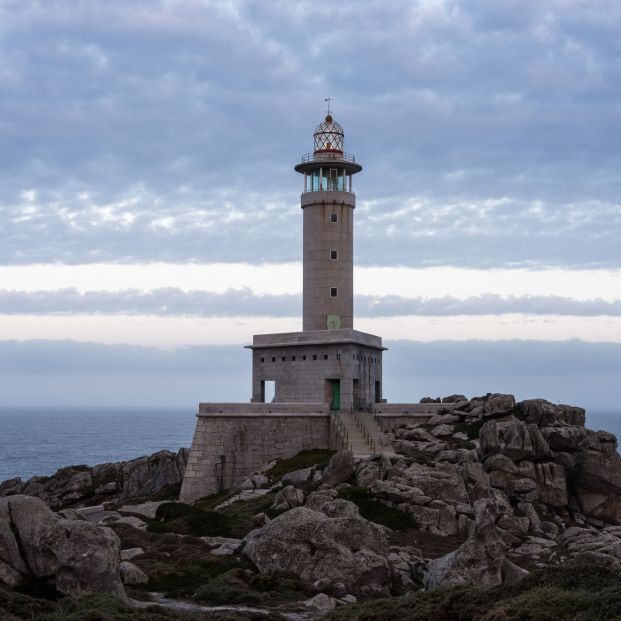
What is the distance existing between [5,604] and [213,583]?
705 centimetres

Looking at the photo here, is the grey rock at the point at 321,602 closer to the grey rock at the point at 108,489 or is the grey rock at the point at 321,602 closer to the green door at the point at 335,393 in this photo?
the green door at the point at 335,393

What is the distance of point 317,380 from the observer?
55.0 metres

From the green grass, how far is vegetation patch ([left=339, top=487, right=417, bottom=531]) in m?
6.58

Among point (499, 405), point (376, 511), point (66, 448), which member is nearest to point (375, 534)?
point (376, 511)

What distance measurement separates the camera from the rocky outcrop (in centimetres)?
5953

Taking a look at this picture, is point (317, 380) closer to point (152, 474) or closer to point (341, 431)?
point (341, 431)

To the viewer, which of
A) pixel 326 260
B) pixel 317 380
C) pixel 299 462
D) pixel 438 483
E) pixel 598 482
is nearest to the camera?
pixel 438 483

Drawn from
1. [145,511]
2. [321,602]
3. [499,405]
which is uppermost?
[499,405]

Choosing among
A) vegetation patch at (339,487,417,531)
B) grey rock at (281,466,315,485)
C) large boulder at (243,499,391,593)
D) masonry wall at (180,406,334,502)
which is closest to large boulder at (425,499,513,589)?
large boulder at (243,499,391,593)

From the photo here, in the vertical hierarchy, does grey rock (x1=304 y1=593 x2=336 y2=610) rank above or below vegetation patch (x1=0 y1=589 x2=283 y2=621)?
below

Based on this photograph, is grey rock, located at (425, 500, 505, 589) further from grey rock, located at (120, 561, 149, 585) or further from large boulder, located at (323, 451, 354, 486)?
large boulder, located at (323, 451, 354, 486)

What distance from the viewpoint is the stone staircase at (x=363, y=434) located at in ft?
159

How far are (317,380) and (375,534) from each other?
23.9 m

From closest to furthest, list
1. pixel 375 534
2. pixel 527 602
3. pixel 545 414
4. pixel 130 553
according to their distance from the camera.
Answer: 1. pixel 527 602
2. pixel 375 534
3. pixel 130 553
4. pixel 545 414
